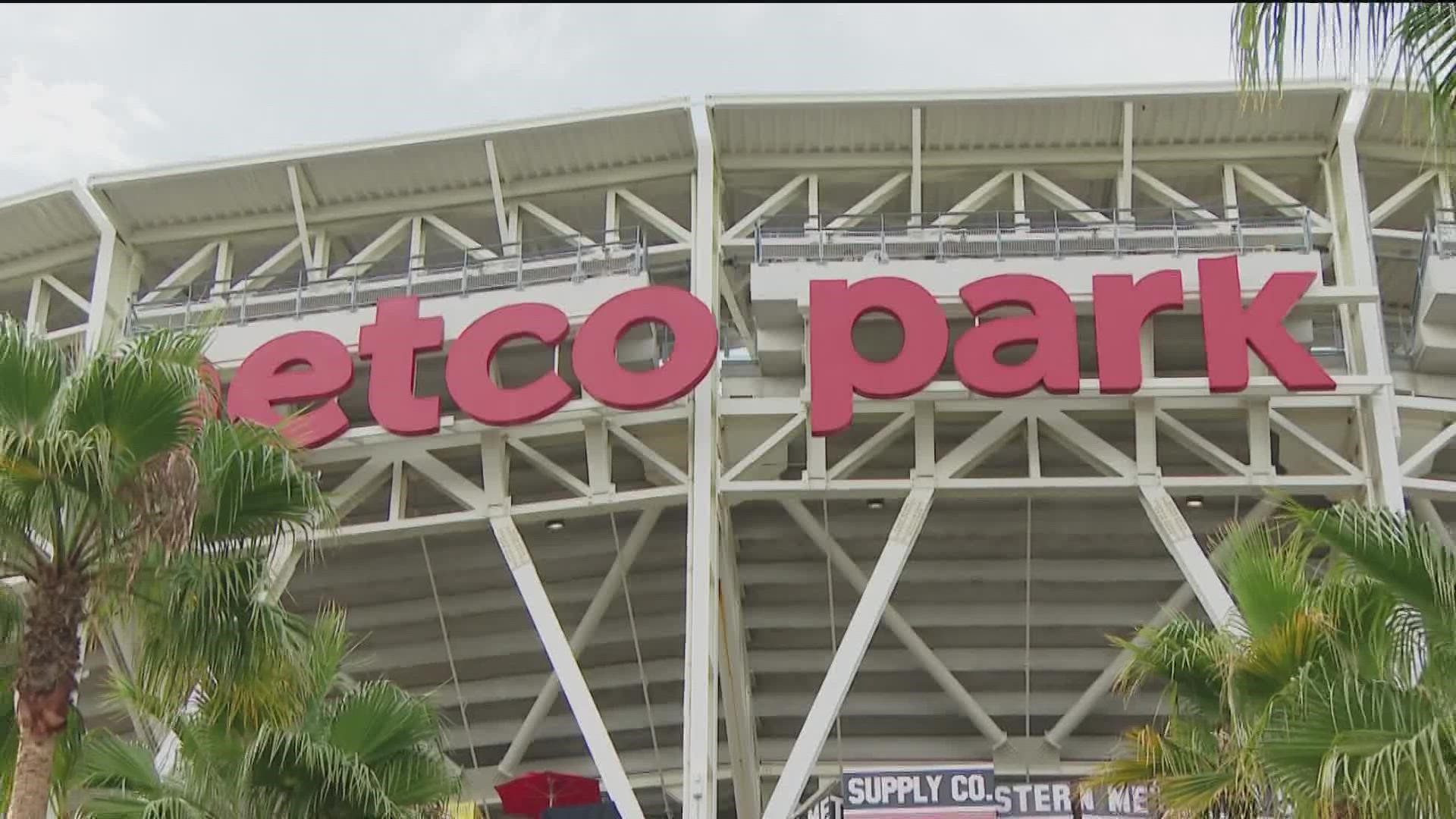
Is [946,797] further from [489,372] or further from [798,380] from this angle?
[489,372]

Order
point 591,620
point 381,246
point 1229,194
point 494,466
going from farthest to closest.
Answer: point 381,246
point 591,620
point 1229,194
point 494,466

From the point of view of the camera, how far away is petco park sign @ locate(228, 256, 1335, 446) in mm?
21797

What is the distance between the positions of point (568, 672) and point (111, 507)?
901 centimetres

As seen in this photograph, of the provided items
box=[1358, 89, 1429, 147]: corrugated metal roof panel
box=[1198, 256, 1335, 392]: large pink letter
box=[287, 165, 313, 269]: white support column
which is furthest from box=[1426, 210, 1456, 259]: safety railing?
box=[287, 165, 313, 269]: white support column

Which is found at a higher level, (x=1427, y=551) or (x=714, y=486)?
(x=714, y=486)

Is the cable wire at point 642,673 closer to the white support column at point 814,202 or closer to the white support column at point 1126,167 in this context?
the white support column at point 814,202

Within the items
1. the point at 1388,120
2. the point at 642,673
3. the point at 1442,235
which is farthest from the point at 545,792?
the point at 1388,120

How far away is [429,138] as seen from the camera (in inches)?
971

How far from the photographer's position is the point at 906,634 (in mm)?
25734

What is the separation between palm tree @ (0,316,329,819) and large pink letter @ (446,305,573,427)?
7995mm

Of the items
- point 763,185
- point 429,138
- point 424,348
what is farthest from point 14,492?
point 763,185

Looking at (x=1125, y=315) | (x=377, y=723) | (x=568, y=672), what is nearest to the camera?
(x=377, y=723)

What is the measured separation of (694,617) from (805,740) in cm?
209

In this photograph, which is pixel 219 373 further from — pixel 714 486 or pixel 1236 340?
pixel 1236 340
